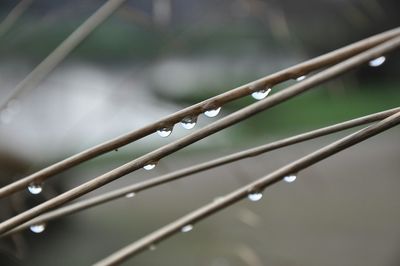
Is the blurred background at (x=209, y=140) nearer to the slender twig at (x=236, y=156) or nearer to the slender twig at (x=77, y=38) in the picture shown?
the slender twig at (x=77, y=38)

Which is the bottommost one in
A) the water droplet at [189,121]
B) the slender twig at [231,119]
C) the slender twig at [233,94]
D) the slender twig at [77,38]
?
the slender twig at [231,119]

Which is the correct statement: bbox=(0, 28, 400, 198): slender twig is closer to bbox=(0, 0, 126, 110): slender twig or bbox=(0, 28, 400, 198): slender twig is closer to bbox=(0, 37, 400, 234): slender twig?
bbox=(0, 37, 400, 234): slender twig

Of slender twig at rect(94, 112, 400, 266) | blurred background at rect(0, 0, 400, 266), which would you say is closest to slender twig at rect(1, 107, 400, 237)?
Answer: slender twig at rect(94, 112, 400, 266)

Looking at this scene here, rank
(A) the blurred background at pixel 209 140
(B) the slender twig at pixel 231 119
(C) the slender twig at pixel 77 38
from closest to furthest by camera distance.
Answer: (B) the slender twig at pixel 231 119
(C) the slender twig at pixel 77 38
(A) the blurred background at pixel 209 140

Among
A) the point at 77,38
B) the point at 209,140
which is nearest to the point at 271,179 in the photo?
the point at 77,38

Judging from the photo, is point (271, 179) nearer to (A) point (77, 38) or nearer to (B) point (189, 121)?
(B) point (189, 121)

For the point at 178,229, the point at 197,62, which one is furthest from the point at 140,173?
the point at 178,229

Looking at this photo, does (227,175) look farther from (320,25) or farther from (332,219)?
(320,25)

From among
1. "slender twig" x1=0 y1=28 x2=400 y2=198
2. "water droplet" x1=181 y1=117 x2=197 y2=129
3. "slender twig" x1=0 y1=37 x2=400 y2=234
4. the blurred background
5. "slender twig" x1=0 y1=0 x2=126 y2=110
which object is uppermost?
the blurred background

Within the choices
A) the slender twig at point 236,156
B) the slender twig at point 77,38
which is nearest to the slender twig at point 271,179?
the slender twig at point 236,156
